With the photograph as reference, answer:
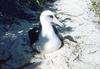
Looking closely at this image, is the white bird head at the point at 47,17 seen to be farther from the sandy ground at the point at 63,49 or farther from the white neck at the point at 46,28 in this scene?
the sandy ground at the point at 63,49

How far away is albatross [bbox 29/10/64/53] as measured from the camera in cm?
398

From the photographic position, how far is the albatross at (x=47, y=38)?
3.98 metres

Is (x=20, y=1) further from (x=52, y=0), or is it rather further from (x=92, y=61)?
(x=92, y=61)

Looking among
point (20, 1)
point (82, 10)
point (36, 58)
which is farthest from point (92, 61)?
point (20, 1)

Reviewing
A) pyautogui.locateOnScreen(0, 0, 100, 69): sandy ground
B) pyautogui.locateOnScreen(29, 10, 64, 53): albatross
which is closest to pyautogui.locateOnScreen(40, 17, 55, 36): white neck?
pyautogui.locateOnScreen(29, 10, 64, 53): albatross

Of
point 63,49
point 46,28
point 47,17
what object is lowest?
point 63,49

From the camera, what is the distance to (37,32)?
429 centimetres

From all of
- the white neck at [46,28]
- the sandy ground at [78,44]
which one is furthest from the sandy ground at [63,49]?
the white neck at [46,28]

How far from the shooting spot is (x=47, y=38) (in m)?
4.05

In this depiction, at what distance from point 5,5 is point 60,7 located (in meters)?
0.93

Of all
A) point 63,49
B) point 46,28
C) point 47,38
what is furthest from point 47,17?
point 63,49

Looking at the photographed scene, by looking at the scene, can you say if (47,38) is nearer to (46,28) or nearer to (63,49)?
(46,28)

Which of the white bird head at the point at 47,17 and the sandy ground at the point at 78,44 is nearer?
the sandy ground at the point at 78,44

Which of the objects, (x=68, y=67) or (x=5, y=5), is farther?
(x=5, y=5)
